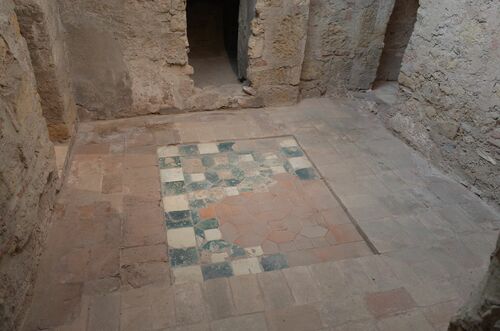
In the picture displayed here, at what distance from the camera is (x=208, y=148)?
3.82m

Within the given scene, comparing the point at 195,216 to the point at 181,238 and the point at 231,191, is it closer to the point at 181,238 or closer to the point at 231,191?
the point at 181,238

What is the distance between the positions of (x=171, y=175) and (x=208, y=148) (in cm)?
54

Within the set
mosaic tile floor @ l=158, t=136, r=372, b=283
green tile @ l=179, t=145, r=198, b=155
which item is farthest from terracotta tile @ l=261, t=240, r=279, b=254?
green tile @ l=179, t=145, r=198, b=155

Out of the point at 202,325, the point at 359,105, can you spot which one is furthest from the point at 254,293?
the point at 359,105

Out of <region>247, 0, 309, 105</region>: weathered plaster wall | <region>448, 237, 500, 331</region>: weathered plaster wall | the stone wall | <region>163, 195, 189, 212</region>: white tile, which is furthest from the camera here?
<region>247, 0, 309, 105</region>: weathered plaster wall

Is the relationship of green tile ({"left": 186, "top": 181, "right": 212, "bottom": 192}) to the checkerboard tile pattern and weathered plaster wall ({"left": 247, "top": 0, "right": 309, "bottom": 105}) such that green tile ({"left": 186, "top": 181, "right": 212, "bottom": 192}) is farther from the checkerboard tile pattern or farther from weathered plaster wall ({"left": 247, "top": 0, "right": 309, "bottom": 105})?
weathered plaster wall ({"left": 247, "top": 0, "right": 309, "bottom": 105})

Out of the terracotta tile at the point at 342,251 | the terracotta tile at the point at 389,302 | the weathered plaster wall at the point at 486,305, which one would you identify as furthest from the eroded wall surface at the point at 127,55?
the weathered plaster wall at the point at 486,305

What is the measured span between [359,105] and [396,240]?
2346mm

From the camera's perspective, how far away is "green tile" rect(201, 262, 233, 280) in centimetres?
254

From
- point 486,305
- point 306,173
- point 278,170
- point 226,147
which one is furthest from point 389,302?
point 226,147

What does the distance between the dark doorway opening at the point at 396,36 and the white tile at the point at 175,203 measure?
353 centimetres

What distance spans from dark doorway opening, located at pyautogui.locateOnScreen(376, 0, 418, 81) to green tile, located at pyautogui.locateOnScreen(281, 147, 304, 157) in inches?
89.1

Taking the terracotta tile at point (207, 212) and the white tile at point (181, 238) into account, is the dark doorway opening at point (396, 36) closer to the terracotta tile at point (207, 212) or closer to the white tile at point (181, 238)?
the terracotta tile at point (207, 212)

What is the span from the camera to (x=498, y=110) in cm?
302
